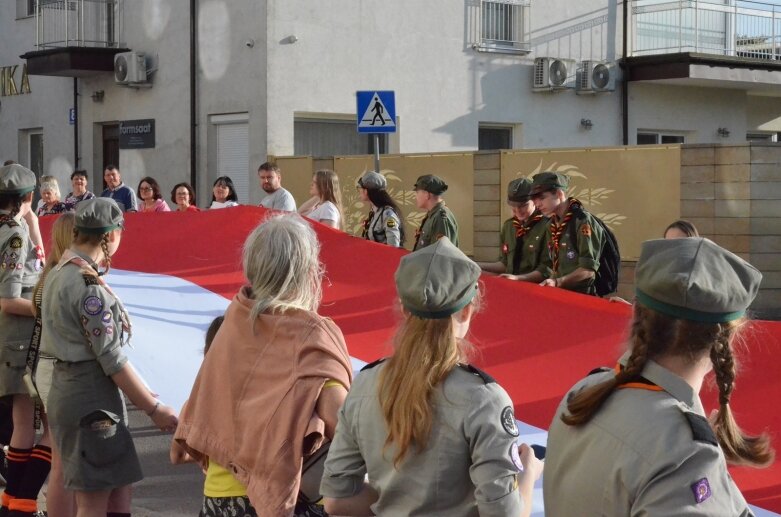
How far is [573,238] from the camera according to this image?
791 cm

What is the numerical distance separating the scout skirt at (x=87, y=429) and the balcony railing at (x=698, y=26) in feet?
75.9

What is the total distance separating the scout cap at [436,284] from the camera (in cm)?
302

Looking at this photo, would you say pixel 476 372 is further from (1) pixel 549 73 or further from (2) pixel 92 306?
(1) pixel 549 73

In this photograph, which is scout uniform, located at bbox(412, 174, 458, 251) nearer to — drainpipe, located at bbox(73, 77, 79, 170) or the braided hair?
the braided hair

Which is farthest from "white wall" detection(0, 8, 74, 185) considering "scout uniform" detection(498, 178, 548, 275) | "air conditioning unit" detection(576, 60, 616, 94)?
"scout uniform" detection(498, 178, 548, 275)

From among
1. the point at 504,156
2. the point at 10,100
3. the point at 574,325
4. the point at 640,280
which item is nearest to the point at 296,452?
the point at 640,280

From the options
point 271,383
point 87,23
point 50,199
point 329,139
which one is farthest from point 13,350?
point 87,23

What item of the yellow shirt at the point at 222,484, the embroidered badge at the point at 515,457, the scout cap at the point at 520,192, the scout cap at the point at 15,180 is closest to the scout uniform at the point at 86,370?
the yellow shirt at the point at 222,484

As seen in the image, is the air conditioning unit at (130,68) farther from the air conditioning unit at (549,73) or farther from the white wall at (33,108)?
the air conditioning unit at (549,73)

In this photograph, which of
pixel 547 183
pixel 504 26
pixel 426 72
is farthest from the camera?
pixel 504 26

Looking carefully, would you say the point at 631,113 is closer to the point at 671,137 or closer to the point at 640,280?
the point at 671,137

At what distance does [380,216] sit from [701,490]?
354 inches

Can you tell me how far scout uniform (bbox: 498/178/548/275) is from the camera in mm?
8688

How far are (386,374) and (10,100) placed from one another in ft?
91.3
